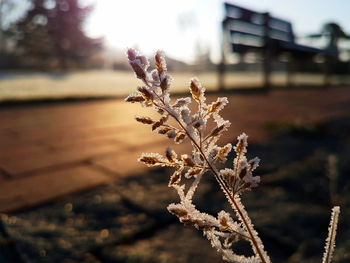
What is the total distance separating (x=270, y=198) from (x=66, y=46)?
29.0 m

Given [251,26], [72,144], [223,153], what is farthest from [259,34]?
[223,153]

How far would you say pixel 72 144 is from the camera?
8.51 ft

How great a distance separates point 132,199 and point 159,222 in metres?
0.25

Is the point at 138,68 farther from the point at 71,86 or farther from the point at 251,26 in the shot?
the point at 71,86

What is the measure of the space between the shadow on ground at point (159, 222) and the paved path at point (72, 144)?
0.60 ft

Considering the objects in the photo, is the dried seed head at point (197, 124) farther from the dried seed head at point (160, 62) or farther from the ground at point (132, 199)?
the ground at point (132, 199)

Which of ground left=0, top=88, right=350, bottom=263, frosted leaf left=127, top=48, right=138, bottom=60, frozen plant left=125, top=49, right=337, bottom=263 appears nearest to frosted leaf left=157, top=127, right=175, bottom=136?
frozen plant left=125, top=49, right=337, bottom=263

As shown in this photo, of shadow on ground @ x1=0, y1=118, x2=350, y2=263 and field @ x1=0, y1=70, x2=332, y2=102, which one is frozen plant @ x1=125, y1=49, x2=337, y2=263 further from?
field @ x1=0, y1=70, x2=332, y2=102

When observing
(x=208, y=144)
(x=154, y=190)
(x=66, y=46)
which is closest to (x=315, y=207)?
(x=154, y=190)

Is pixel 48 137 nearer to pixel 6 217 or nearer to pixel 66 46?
pixel 6 217

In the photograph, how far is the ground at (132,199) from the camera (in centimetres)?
109

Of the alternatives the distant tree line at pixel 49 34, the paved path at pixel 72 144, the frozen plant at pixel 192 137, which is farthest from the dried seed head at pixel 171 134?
the distant tree line at pixel 49 34

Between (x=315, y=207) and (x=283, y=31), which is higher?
(x=283, y=31)

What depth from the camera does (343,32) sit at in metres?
7.89
